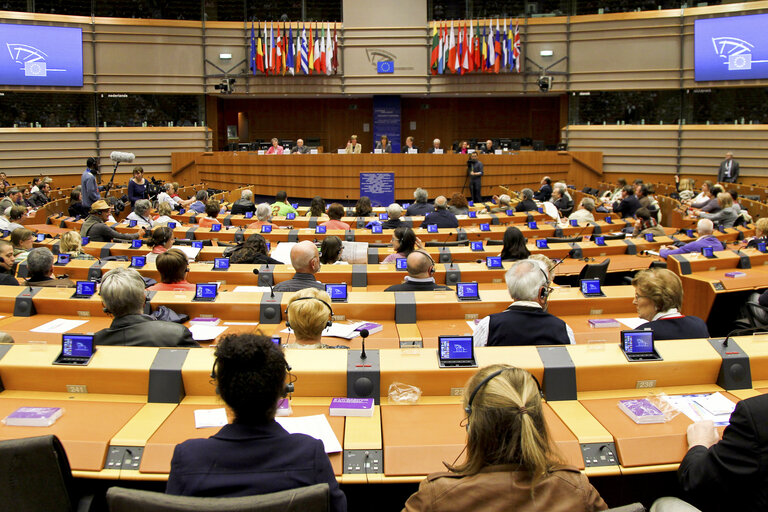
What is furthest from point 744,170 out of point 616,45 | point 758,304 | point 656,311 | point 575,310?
point 656,311

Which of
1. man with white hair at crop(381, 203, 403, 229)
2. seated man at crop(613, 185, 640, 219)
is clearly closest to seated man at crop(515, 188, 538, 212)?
seated man at crop(613, 185, 640, 219)

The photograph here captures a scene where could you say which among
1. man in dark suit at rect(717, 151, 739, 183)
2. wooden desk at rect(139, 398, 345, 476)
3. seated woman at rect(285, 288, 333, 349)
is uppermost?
man in dark suit at rect(717, 151, 739, 183)

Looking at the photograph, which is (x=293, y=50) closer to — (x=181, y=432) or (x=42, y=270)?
(x=42, y=270)

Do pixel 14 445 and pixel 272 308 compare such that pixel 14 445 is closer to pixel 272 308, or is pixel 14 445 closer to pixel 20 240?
pixel 272 308

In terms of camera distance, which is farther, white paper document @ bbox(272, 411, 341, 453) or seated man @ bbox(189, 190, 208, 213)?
seated man @ bbox(189, 190, 208, 213)

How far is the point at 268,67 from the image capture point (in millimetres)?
17547

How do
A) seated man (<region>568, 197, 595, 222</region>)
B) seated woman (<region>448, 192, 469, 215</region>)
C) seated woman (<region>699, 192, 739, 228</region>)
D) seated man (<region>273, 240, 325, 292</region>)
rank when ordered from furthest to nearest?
seated woman (<region>448, 192, 469, 215</region>) → seated man (<region>568, 197, 595, 222</region>) → seated woman (<region>699, 192, 739, 228</region>) → seated man (<region>273, 240, 325, 292</region>)

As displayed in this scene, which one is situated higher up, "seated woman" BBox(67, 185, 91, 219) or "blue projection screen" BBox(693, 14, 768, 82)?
"blue projection screen" BBox(693, 14, 768, 82)

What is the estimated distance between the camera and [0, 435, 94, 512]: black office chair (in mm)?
2082

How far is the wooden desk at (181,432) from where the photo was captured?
2562mm

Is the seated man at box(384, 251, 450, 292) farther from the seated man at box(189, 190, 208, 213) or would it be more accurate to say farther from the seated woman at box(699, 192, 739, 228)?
the seated man at box(189, 190, 208, 213)

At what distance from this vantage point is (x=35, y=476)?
212 centimetres

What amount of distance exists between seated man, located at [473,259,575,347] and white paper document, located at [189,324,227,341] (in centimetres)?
173

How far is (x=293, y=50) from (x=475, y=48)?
4.92 meters
